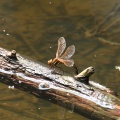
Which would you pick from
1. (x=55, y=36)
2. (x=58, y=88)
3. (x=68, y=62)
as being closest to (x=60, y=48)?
(x=68, y=62)

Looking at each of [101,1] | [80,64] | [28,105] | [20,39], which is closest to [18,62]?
[28,105]

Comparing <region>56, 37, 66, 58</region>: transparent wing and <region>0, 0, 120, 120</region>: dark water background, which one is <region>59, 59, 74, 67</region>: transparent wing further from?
<region>0, 0, 120, 120</region>: dark water background

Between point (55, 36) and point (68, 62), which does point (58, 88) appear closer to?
point (68, 62)

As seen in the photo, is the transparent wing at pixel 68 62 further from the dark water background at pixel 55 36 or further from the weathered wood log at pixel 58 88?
the dark water background at pixel 55 36

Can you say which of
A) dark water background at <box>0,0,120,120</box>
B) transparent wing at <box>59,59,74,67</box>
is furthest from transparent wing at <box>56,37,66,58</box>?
dark water background at <box>0,0,120,120</box>

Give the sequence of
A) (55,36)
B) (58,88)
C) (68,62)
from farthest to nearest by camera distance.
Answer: (55,36)
(68,62)
(58,88)

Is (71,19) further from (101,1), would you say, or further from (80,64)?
(80,64)
